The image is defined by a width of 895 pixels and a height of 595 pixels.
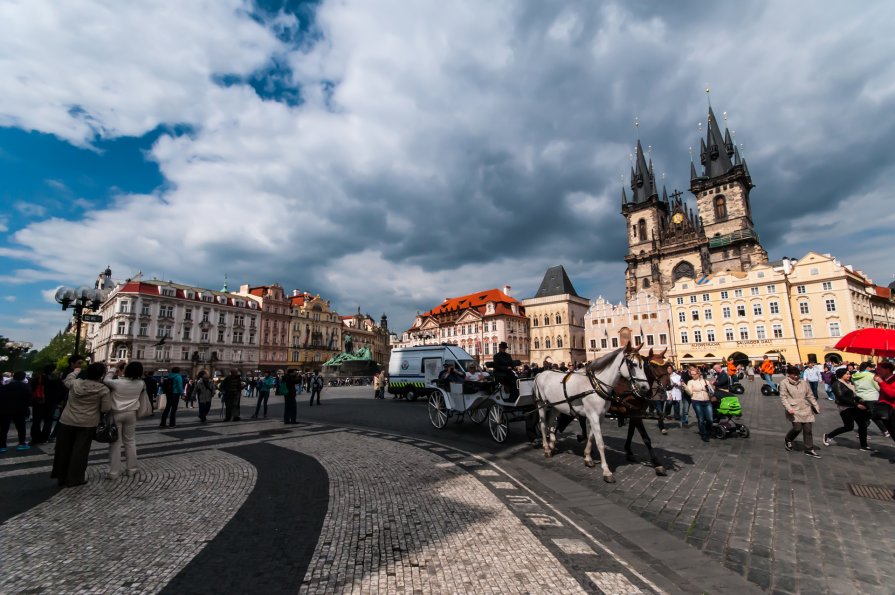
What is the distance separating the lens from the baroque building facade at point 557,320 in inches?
2872

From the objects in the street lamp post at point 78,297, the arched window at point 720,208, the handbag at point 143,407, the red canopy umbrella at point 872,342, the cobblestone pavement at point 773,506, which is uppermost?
the arched window at point 720,208

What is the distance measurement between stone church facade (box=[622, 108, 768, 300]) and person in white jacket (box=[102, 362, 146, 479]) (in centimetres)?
7729

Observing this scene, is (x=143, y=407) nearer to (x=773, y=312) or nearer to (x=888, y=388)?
(x=888, y=388)

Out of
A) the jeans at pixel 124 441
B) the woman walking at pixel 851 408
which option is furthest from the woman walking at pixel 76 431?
the woman walking at pixel 851 408

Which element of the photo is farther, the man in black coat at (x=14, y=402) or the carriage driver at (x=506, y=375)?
the carriage driver at (x=506, y=375)

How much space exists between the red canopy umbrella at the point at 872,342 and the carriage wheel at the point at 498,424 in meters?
10.0

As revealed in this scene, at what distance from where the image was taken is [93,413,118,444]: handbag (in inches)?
239

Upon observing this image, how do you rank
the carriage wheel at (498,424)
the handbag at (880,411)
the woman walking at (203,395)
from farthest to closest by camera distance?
the woman walking at (203,395)
the carriage wheel at (498,424)
the handbag at (880,411)

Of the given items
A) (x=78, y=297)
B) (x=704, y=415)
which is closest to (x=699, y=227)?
(x=704, y=415)

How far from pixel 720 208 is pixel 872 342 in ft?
263

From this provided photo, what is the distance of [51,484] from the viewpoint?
6.05m

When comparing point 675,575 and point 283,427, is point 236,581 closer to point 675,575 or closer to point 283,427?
point 675,575

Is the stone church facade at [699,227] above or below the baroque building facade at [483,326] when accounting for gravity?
above

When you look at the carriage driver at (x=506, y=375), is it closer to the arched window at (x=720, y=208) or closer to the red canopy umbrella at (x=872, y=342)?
the red canopy umbrella at (x=872, y=342)
